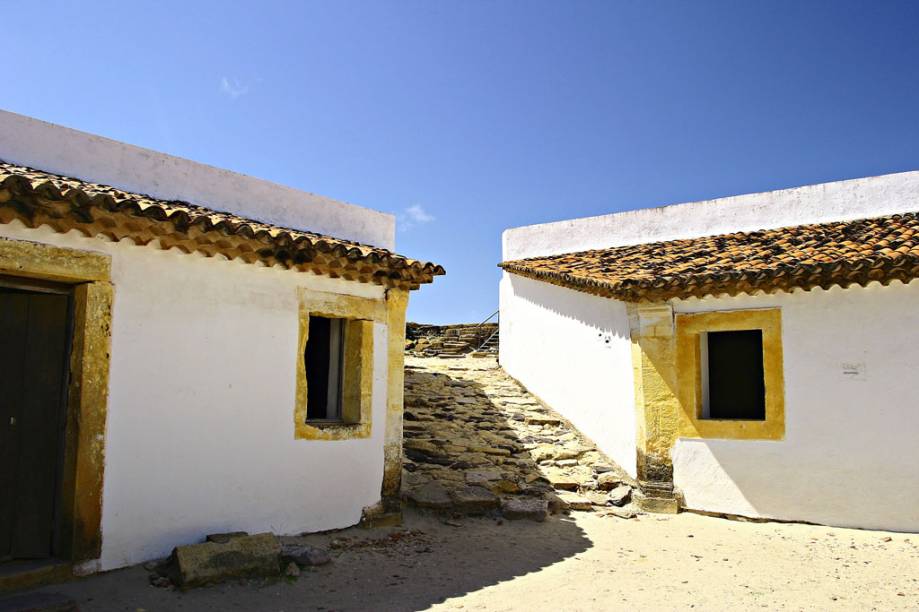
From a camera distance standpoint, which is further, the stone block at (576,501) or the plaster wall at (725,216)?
the plaster wall at (725,216)

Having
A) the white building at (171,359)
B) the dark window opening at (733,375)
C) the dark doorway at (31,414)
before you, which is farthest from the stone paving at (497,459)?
the dark doorway at (31,414)

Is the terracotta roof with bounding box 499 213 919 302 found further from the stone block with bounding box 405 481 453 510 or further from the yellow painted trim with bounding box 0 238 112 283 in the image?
the yellow painted trim with bounding box 0 238 112 283

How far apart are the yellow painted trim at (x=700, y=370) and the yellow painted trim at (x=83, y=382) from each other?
20.6ft

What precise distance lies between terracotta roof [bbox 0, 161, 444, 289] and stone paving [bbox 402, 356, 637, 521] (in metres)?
2.51

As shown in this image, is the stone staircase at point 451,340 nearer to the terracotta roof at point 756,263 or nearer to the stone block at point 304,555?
the terracotta roof at point 756,263

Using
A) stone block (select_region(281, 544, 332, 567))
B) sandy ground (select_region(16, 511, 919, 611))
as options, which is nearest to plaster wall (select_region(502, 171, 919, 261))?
sandy ground (select_region(16, 511, 919, 611))

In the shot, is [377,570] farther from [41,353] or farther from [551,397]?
[551,397]

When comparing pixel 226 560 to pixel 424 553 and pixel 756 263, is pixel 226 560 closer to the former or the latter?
pixel 424 553

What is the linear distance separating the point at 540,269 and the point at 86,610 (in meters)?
7.81

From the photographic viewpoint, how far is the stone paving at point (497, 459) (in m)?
7.96

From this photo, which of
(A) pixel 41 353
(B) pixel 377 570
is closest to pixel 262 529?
(B) pixel 377 570

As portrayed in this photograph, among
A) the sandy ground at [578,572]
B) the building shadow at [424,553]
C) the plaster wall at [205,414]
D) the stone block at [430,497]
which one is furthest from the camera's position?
the stone block at [430,497]

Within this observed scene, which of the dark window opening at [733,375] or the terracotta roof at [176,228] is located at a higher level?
the terracotta roof at [176,228]

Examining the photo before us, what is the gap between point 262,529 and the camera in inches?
248
